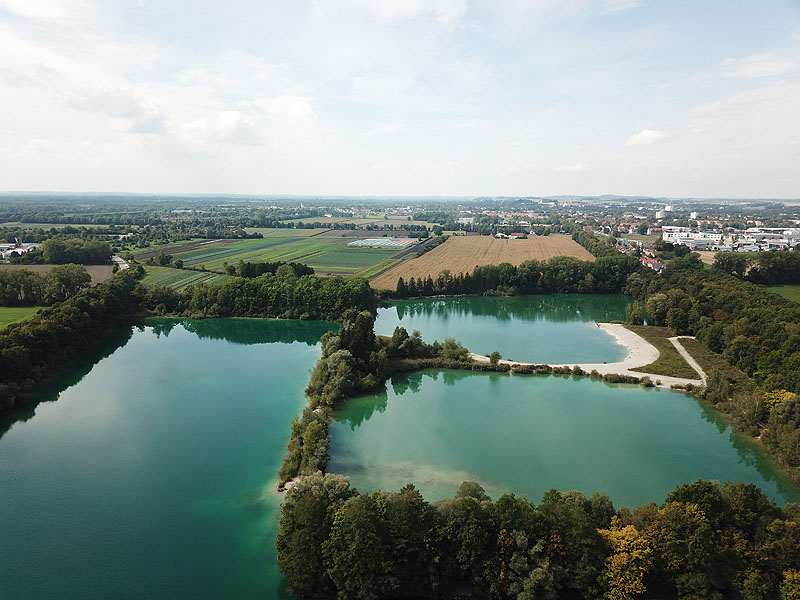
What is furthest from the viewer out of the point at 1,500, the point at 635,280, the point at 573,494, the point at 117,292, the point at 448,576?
the point at 635,280

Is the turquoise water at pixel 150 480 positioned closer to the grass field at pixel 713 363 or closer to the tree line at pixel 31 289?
the tree line at pixel 31 289

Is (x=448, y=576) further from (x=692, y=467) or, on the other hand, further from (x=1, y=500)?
(x=1, y=500)

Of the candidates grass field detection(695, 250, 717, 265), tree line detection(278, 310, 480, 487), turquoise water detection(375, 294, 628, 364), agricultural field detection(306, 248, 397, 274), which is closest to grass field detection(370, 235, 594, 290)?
agricultural field detection(306, 248, 397, 274)

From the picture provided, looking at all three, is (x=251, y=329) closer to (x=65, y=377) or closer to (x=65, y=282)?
(x=65, y=377)

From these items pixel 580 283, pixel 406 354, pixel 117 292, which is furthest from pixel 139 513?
pixel 580 283

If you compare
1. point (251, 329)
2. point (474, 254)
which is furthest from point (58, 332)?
point (474, 254)
